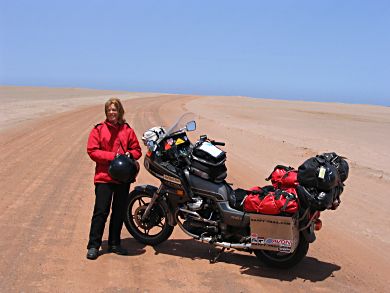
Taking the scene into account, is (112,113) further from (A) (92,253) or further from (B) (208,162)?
(A) (92,253)

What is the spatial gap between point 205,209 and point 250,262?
Result: 34.2 inches

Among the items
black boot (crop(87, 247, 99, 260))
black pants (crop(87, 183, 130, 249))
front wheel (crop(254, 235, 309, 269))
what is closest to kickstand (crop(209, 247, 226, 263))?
front wheel (crop(254, 235, 309, 269))

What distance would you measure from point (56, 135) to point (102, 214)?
42.4ft

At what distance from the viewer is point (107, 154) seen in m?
6.10

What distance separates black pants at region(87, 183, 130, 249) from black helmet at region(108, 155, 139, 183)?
324mm

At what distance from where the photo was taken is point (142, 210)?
6691 mm

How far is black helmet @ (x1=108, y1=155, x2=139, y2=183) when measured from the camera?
19.6 feet

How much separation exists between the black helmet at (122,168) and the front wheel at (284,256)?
5.88 ft

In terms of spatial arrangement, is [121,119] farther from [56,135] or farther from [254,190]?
[56,135]

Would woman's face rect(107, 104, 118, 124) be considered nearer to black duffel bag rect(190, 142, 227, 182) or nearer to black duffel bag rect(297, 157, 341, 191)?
black duffel bag rect(190, 142, 227, 182)

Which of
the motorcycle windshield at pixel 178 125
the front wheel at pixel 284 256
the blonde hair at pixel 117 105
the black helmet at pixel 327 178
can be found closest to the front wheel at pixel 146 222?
the motorcycle windshield at pixel 178 125

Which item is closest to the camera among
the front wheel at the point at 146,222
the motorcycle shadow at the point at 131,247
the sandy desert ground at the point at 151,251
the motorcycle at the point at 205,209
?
the sandy desert ground at the point at 151,251

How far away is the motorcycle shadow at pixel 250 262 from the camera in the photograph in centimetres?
582

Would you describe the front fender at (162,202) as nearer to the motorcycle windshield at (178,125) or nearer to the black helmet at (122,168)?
the black helmet at (122,168)
